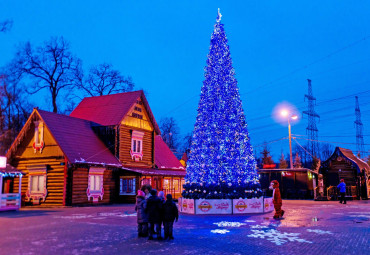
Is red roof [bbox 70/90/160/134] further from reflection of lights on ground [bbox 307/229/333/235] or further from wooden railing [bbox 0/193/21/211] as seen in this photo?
reflection of lights on ground [bbox 307/229/333/235]

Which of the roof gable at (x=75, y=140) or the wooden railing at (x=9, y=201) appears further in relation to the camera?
the roof gable at (x=75, y=140)

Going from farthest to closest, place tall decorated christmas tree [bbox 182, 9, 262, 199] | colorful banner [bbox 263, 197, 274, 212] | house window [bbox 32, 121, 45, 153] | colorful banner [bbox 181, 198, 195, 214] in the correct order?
house window [bbox 32, 121, 45, 153]
colorful banner [bbox 263, 197, 274, 212]
tall decorated christmas tree [bbox 182, 9, 262, 199]
colorful banner [bbox 181, 198, 195, 214]

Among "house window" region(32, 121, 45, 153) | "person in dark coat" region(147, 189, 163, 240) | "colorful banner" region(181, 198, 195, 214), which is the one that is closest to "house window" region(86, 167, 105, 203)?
"house window" region(32, 121, 45, 153)

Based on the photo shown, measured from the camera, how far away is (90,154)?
23984 mm

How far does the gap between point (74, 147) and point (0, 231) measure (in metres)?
12.4

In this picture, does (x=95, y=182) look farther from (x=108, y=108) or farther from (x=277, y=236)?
(x=277, y=236)

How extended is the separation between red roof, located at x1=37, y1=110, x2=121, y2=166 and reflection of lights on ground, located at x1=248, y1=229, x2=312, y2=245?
14.8 metres

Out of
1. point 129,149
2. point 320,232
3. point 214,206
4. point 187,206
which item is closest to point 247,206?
point 214,206

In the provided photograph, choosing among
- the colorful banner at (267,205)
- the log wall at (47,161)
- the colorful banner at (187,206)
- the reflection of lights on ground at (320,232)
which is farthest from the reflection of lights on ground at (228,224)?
the log wall at (47,161)

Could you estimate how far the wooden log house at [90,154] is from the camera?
22781 millimetres

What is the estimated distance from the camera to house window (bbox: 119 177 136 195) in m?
26.4

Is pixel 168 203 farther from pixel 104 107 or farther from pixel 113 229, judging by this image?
pixel 104 107

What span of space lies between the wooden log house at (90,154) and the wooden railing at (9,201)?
2727mm

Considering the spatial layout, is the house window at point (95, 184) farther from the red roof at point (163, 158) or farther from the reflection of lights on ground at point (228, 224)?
the reflection of lights on ground at point (228, 224)
